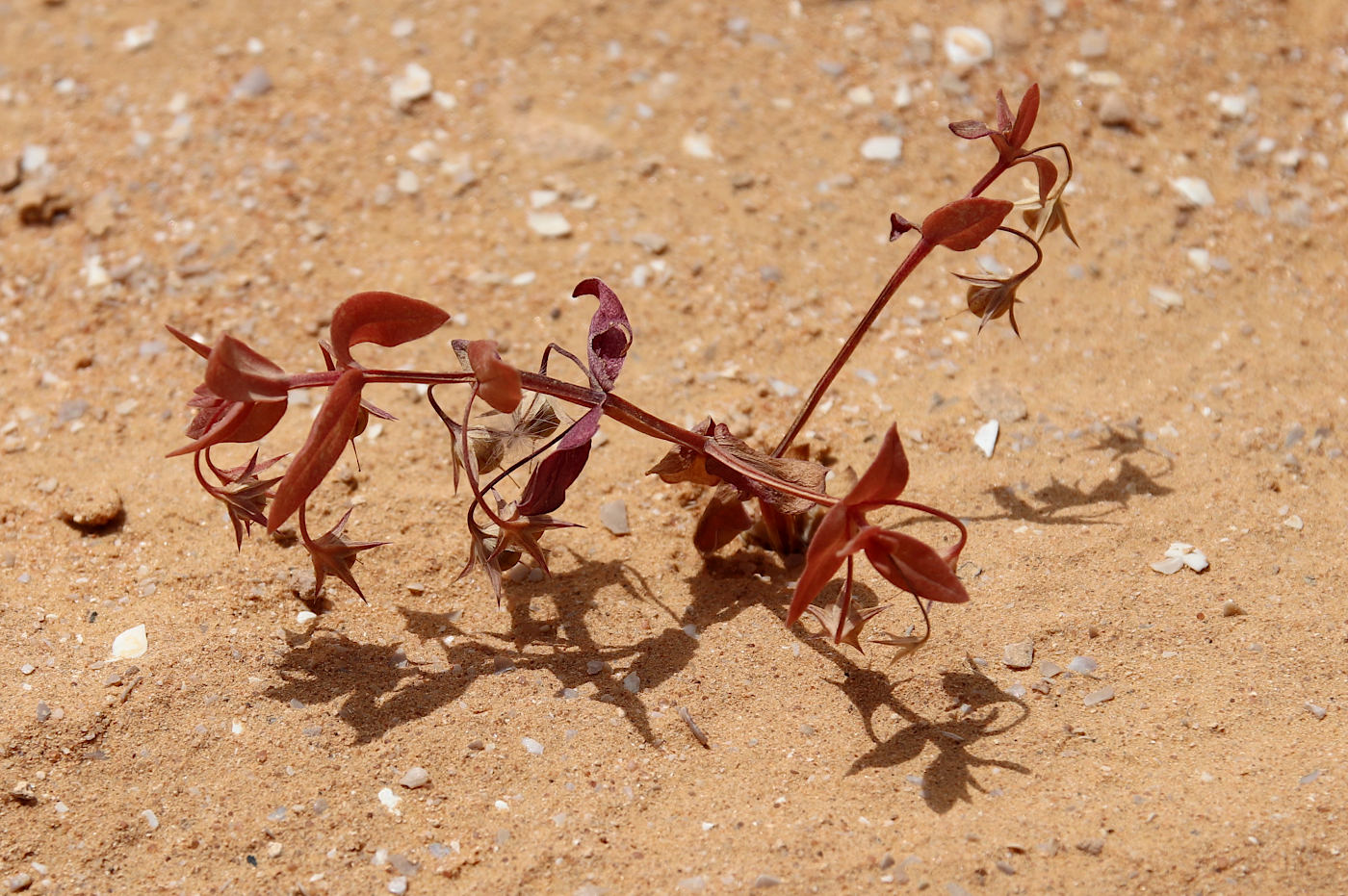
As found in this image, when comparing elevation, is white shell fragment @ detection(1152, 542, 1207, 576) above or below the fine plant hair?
below

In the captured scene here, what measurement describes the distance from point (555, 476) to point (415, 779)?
1.81ft

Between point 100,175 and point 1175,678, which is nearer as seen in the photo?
point 1175,678

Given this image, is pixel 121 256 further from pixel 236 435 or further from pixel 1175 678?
pixel 1175 678

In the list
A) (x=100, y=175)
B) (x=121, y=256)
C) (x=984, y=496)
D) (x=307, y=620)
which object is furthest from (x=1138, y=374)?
(x=100, y=175)

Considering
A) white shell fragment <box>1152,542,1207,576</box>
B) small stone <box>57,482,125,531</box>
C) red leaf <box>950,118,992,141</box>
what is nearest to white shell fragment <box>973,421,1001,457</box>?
white shell fragment <box>1152,542,1207,576</box>

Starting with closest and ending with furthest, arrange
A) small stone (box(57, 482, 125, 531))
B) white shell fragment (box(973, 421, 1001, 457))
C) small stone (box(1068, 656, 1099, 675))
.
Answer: small stone (box(1068, 656, 1099, 675)) → small stone (box(57, 482, 125, 531)) → white shell fragment (box(973, 421, 1001, 457))

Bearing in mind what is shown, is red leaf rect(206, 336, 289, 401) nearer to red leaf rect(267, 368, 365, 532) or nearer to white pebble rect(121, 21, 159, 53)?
red leaf rect(267, 368, 365, 532)

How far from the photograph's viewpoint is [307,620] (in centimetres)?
217

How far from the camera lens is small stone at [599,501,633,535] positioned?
7.84 ft

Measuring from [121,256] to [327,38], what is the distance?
0.98 m

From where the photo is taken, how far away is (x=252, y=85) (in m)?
3.44

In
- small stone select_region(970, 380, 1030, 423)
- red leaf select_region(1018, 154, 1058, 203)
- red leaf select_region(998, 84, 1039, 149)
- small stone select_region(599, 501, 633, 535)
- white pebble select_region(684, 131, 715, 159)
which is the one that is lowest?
small stone select_region(599, 501, 633, 535)

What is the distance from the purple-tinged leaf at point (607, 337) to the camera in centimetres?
187

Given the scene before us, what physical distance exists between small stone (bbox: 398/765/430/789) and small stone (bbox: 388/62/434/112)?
7.11 ft
